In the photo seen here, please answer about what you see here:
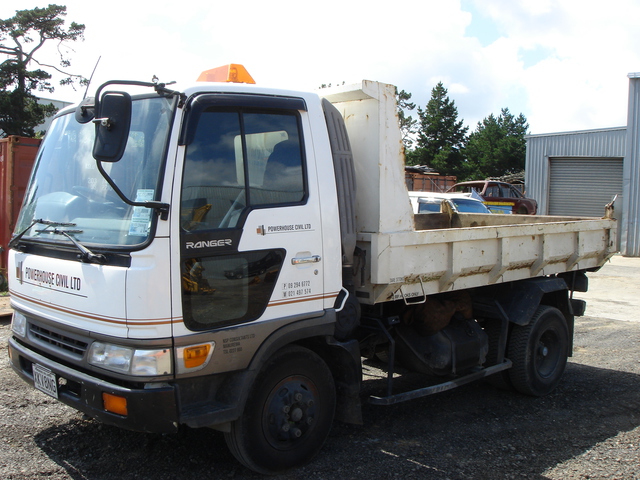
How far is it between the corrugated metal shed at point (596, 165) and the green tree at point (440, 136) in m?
33.9

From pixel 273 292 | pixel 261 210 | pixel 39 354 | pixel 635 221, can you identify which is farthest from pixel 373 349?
pixel 635 221

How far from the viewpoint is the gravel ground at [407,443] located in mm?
3869

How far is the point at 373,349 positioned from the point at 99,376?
7.33ft

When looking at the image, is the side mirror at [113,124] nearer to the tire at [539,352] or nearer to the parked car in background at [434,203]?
the tire at [539,352]

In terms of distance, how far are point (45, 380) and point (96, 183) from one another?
4.18 ft

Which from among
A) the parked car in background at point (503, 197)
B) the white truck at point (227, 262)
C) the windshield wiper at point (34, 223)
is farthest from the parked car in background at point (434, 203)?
the windshield wiper at point (34, 223)

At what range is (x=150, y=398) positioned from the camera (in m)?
3.19

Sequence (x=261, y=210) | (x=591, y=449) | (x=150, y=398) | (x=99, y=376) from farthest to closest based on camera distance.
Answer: (x=591, y=449), (x=261, y=210), (x=99, y=376), (x=150, y=398)

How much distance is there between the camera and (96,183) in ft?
11.7

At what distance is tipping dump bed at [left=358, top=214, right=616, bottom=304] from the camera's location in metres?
4.25

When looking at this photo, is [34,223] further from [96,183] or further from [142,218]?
[142,218]

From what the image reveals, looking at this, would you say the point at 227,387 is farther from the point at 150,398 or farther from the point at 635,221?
the point at 635,221

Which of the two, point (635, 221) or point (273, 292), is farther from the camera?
point (635, 221)

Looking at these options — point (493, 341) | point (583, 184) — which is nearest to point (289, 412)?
point (493, 341)
